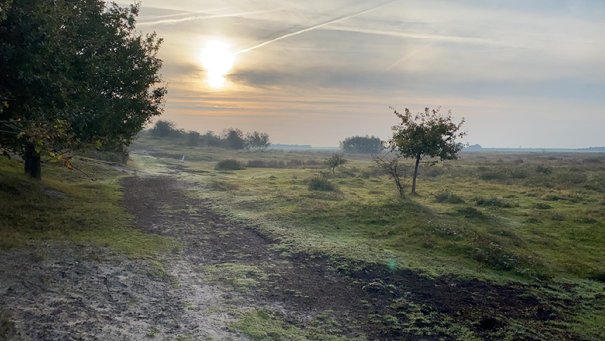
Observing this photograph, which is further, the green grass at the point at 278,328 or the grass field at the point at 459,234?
the grass field at the point at 459,234

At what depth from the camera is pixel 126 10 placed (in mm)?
28594

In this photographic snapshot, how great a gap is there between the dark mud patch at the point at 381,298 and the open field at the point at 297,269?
0.21 feet

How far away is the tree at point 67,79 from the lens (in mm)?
13180

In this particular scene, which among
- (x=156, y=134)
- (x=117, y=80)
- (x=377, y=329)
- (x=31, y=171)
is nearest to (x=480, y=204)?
(x=377, y=329)

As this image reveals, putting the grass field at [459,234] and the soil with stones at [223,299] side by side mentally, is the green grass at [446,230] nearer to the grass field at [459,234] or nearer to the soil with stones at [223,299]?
the grass field at [459,234]

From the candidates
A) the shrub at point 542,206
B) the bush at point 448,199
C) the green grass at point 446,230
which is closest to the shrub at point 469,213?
the green grass at point 446,230

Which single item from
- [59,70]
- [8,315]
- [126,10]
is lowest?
[8,315]

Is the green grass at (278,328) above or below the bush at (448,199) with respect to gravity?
below

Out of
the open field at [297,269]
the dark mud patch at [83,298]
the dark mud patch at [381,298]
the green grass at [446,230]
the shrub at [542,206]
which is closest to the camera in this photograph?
the dark mud patch at [83,298]

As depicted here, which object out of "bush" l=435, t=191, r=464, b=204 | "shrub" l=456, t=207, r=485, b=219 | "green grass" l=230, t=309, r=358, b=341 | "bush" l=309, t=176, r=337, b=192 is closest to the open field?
"green grass" l=230, t=309, r=358, b=341

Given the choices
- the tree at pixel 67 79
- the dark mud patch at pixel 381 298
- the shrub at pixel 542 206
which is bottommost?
the dark mud patch at pixel 381 298

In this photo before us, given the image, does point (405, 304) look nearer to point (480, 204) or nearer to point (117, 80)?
point (117, 80)

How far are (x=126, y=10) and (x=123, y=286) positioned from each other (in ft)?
75.2

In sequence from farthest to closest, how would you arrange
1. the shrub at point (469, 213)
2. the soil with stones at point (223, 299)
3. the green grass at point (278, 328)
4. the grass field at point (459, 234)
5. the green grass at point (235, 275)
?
the shrub at point (469, 213), the grass field at point (459, 234), the green grass at point (235, 275), the green grass at point (278, 328), the soil with stones at point (223, 299)
